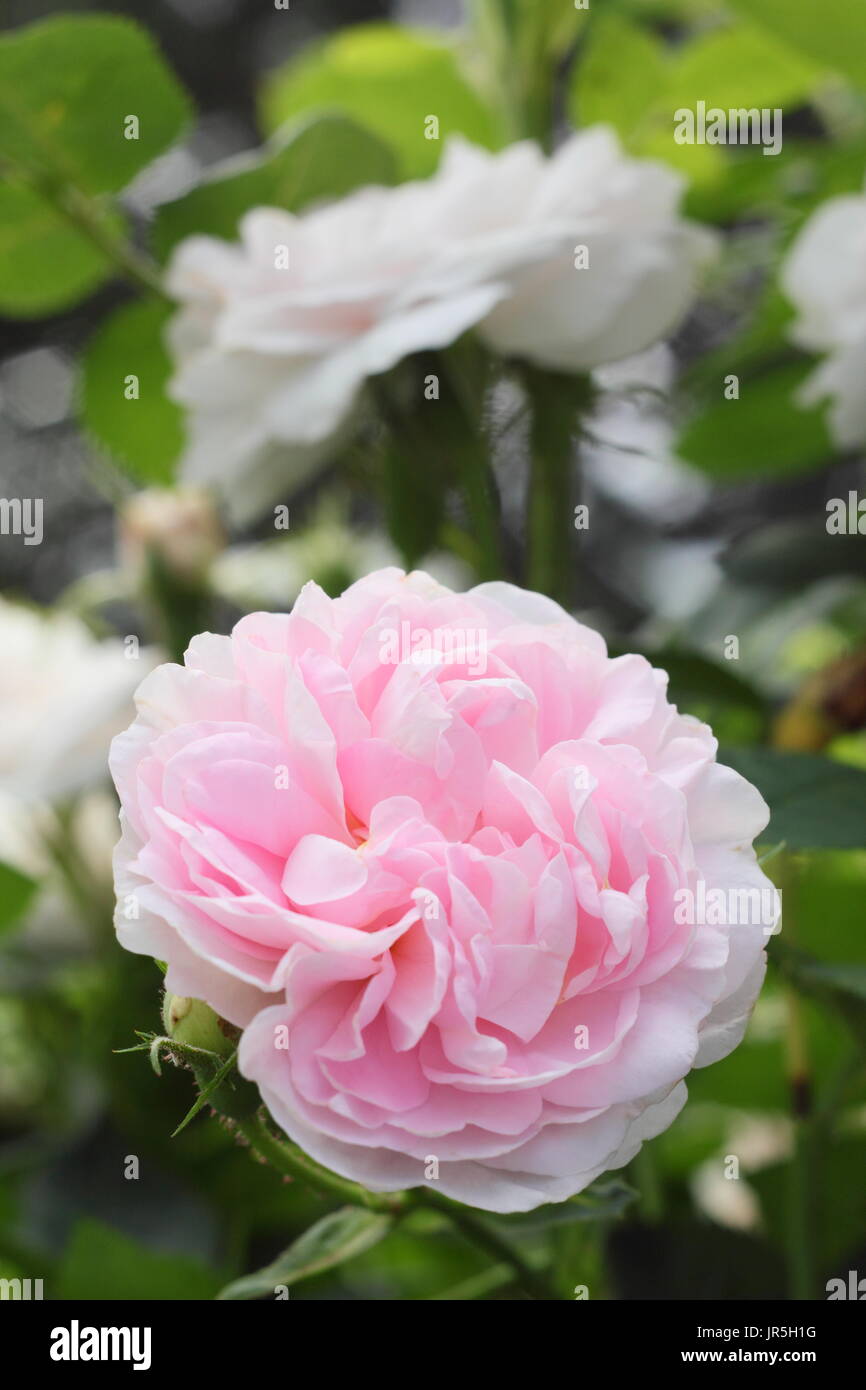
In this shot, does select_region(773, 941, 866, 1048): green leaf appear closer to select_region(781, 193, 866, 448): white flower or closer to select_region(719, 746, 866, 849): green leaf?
select_region(719, 746, 866, 849): green leaf

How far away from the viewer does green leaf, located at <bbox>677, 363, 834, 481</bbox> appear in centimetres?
46

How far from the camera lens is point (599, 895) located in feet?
0.61

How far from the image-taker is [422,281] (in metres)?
0.34

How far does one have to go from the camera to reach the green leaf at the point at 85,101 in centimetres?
37

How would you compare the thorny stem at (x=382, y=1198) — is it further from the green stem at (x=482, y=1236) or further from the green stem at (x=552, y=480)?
the green stem at (x=552, y=480)

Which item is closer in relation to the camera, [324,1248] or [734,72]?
[324,1248]

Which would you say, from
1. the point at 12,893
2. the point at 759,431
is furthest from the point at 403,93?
the point at 12,893

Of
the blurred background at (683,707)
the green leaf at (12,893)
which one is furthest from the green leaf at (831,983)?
the green leaf at (12,893)

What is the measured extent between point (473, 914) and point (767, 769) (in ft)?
0.37

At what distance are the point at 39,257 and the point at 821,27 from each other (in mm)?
261

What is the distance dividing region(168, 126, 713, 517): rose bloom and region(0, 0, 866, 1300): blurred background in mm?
35

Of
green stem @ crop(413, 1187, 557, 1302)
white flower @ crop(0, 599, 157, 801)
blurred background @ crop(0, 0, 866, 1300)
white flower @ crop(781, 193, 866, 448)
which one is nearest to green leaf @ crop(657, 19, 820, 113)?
blurred background @ crop(0, 0, 866, 1300)

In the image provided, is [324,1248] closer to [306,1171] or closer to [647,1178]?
[306,1171]

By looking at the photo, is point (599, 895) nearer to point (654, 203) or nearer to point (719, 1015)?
point (719, 1015)
